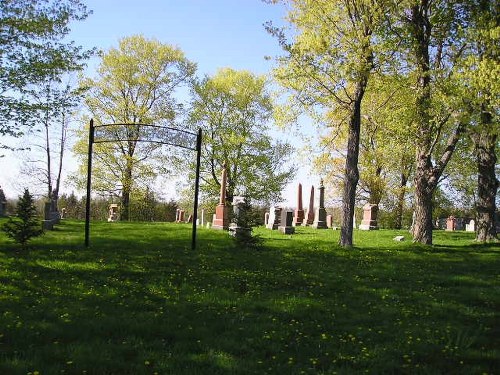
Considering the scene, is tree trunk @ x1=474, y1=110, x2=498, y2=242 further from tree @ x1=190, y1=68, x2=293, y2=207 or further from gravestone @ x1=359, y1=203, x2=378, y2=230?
tree @ x1=190, y1=68, x2=293, y2=207

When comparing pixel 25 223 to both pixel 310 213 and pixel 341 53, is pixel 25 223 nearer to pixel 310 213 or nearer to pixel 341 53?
pixel 341 53

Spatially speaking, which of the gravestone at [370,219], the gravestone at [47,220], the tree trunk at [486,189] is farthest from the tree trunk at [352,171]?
the gravestone at [47,220]

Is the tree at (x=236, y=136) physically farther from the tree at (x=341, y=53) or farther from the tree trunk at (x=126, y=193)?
the tree at (x=341, y=53)

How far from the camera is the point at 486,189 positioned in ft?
69.4

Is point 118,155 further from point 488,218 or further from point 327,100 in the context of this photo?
point 488,218

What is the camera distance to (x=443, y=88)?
1755 cm

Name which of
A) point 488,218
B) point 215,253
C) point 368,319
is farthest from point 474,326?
point 488,218

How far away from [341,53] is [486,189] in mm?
9697

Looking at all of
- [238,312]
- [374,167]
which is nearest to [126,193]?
[374,167]

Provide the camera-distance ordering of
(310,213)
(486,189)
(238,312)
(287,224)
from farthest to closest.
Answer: (310,213) < (287,224) < (486,189) < (238,312)

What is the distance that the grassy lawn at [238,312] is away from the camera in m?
5.80

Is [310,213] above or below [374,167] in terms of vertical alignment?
below

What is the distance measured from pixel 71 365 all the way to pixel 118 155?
1239 inches

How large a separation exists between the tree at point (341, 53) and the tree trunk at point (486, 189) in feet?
23.4
